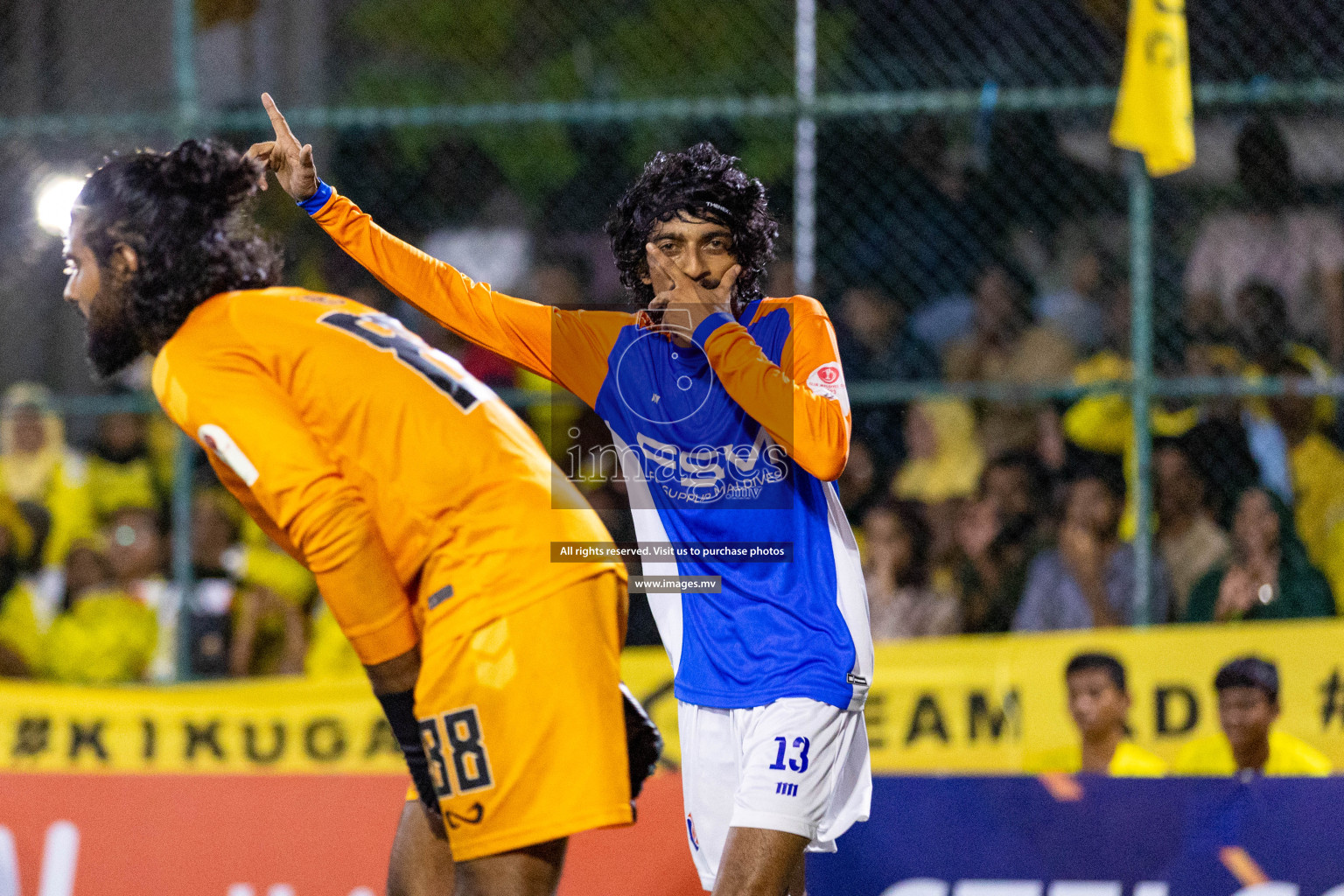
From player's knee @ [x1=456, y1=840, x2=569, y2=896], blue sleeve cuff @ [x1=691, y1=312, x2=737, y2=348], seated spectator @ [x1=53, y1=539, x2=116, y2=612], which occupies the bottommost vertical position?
player's knee @ [x1=456, y1=840, x2=569, y2=896]

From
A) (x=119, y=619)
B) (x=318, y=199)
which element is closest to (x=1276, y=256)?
(x=318, y=199)

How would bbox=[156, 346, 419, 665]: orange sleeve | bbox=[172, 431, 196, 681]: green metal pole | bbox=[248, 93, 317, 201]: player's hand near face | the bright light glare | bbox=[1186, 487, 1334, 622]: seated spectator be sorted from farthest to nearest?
1. the bright light glare
2. bbox=[172, 431, 196, 681]: green metal pole
3. bbox=[1186, 487, 1334, 622]: seated spectator
4. bbox=[248, 93, 317, 201]: player's hand near face
5. bbox=[156, 346, 419, 665]: orange sleeve

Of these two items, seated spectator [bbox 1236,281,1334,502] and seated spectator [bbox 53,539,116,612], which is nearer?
seated spectator [bbox 1236,281,1334,502]

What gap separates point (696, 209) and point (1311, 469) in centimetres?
418

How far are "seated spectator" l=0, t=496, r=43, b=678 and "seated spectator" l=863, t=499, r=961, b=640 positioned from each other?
12.6ft

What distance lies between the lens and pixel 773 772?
119 inches

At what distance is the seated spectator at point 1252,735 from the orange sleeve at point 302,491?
11.3 feet

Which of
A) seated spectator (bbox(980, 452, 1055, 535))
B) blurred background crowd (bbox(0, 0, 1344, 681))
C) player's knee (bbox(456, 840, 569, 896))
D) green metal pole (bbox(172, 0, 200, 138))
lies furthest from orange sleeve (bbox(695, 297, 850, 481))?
green metal pole (bbox(172, 0, 200, 138))

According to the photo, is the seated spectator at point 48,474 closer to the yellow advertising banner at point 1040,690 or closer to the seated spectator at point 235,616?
the seated spectator at point 235,616

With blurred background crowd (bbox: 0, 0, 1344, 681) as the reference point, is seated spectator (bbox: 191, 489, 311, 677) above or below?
below

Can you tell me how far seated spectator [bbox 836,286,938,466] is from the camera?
6.67m

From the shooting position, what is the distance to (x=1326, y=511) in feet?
19.9

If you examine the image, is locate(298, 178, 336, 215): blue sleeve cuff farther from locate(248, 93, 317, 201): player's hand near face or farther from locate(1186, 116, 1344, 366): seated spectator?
locate(1186, 116, 1344, 366): seated spectator

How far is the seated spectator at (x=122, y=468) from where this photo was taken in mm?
7016
